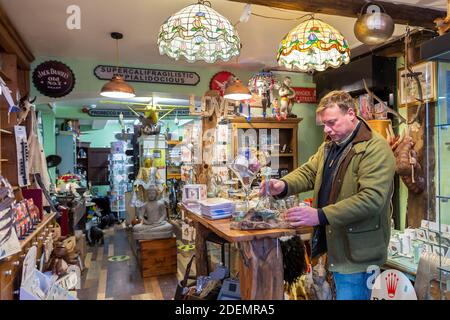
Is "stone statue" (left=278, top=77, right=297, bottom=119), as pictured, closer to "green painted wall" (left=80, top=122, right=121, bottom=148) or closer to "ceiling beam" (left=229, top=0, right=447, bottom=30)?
"ceiling beam" (left=229, top=0, right=447, bottom=30)


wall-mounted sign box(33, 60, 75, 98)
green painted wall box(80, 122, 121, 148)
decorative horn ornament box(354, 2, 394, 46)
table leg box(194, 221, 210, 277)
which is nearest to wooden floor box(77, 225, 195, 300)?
table leg box(194, 221, 210, 277)

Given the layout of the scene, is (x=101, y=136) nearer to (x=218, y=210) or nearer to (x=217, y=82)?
(x=217, y=82)

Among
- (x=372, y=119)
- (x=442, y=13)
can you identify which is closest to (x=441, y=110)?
(x=442, y=13)

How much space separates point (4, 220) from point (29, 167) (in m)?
2.12

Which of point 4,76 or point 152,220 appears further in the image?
point 152,220

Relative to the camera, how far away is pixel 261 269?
163cm

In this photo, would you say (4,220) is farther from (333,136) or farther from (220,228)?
(333,136)

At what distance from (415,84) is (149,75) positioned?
3088 millimetres

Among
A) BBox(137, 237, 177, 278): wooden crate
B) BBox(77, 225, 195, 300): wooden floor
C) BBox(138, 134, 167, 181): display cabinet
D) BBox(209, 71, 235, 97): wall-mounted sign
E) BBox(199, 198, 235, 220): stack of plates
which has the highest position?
BBox(209, 71, 235, 97): wall-mounted sign

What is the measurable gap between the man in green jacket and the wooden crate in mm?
2619

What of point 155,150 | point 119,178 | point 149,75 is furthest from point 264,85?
point 119,178

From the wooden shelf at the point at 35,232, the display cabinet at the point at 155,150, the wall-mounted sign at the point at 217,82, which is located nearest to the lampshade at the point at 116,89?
the wooden shelf at the point at 35,232

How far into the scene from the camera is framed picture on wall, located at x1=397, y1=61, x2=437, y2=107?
3139mm

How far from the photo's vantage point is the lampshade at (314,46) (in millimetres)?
2416
